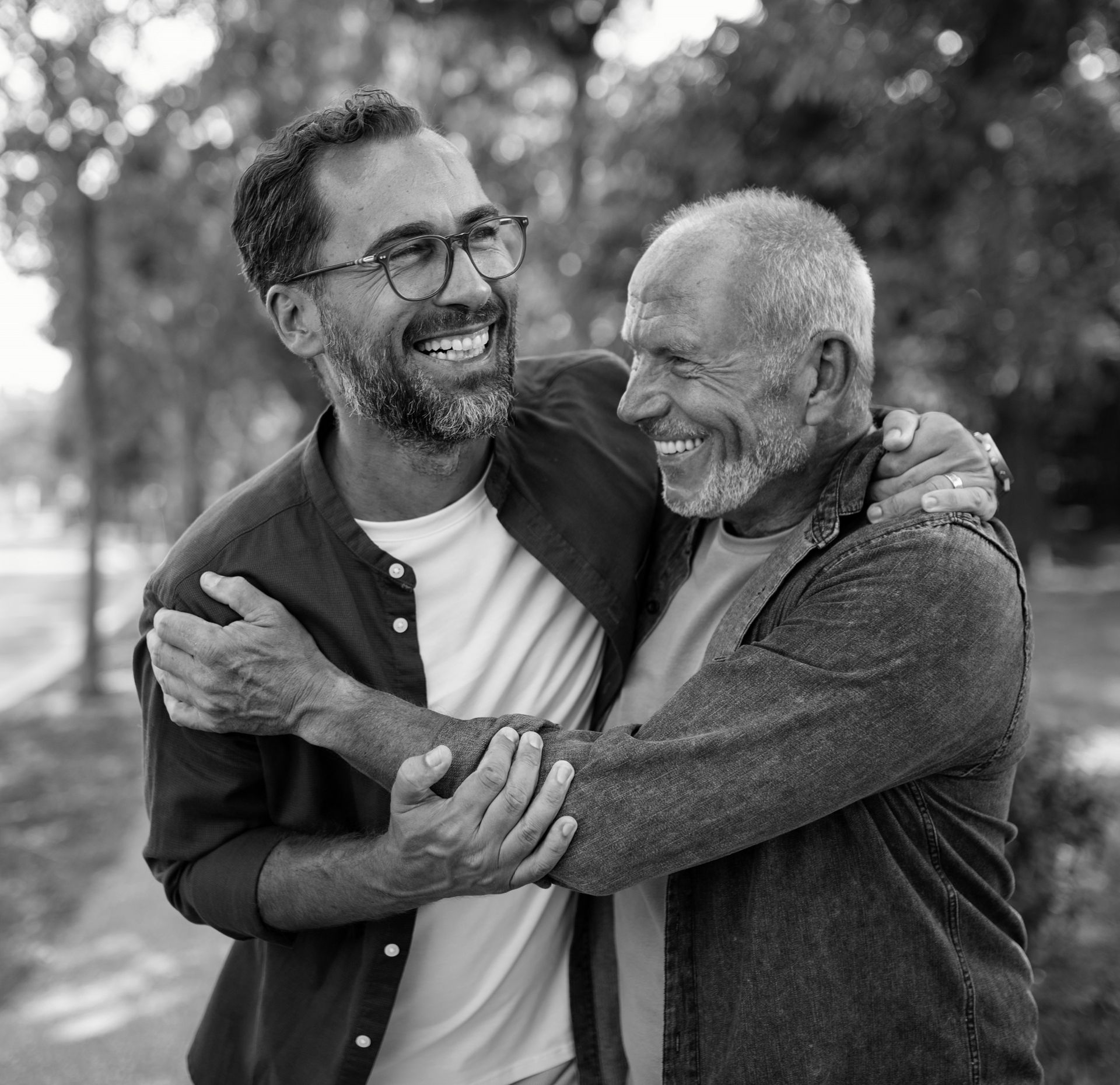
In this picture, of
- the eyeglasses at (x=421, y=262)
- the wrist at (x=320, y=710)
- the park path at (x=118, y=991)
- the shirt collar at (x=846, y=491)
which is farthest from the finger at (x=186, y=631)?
the park path at (x=118, y=991)

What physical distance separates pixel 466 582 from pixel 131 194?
979 cm

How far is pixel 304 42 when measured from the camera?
500 inches

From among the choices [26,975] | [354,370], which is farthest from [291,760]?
[26,975]

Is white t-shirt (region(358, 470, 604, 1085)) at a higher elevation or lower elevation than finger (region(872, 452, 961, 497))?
lower

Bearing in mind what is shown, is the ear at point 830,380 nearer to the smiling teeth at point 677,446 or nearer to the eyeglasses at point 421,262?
the smiling teeth at point 677,446

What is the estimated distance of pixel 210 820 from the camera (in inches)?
94.8

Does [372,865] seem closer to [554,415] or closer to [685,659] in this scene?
[685,659]

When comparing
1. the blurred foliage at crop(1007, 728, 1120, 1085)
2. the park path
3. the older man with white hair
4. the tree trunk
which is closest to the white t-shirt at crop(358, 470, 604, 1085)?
the older man with white hair

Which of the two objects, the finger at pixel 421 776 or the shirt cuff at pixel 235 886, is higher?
the finger at pixel 421 776

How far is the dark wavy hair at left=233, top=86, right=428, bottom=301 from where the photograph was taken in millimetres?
2555

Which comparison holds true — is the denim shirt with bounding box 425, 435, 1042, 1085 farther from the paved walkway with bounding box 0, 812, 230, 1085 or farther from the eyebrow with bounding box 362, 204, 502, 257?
the paved walkway with bounding box 0, 812, 230, 1085

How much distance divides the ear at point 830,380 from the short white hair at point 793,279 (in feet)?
0.08

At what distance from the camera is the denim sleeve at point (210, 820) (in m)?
2.36

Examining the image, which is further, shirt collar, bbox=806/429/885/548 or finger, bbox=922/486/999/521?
shirt collar, bbox=806/429/885/548
